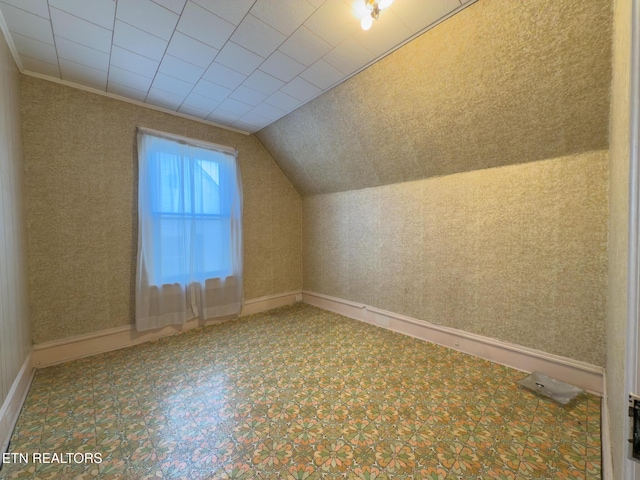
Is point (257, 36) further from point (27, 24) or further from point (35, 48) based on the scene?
point (35, 48)

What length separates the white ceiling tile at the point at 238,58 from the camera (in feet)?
Result: 6.45

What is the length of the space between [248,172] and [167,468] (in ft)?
10.9

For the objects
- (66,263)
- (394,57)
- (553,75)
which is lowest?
(66,263)

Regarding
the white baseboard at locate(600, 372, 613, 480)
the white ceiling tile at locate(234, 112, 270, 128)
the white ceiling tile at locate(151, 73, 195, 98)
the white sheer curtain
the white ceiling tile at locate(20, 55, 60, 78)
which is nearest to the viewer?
the white baseboard at locate(600, 372, 613, 480)


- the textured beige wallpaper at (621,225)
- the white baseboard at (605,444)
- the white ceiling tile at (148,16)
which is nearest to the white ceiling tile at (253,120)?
the white ceiling tile at (148,16)

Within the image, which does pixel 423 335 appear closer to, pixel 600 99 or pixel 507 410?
pixel 507 410

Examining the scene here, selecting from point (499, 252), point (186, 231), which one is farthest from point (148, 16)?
point (499, 252)

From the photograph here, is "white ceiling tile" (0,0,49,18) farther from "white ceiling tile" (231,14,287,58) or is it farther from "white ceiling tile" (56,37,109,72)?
"white ceiling tile" (231,14,287,58)

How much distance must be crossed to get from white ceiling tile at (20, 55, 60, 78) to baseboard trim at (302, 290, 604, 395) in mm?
4015

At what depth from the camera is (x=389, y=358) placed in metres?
2.40

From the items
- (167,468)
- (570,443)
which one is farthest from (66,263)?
(570,443)

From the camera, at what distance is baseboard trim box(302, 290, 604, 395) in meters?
1.89

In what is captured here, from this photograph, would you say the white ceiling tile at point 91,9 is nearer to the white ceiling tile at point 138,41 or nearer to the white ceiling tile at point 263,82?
the white ceiling tile at point 138,41

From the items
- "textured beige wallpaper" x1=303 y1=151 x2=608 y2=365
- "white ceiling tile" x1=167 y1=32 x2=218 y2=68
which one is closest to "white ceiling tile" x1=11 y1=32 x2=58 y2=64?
"white ceiling tile" x1=167 y1=32 x2=218 y2=68
